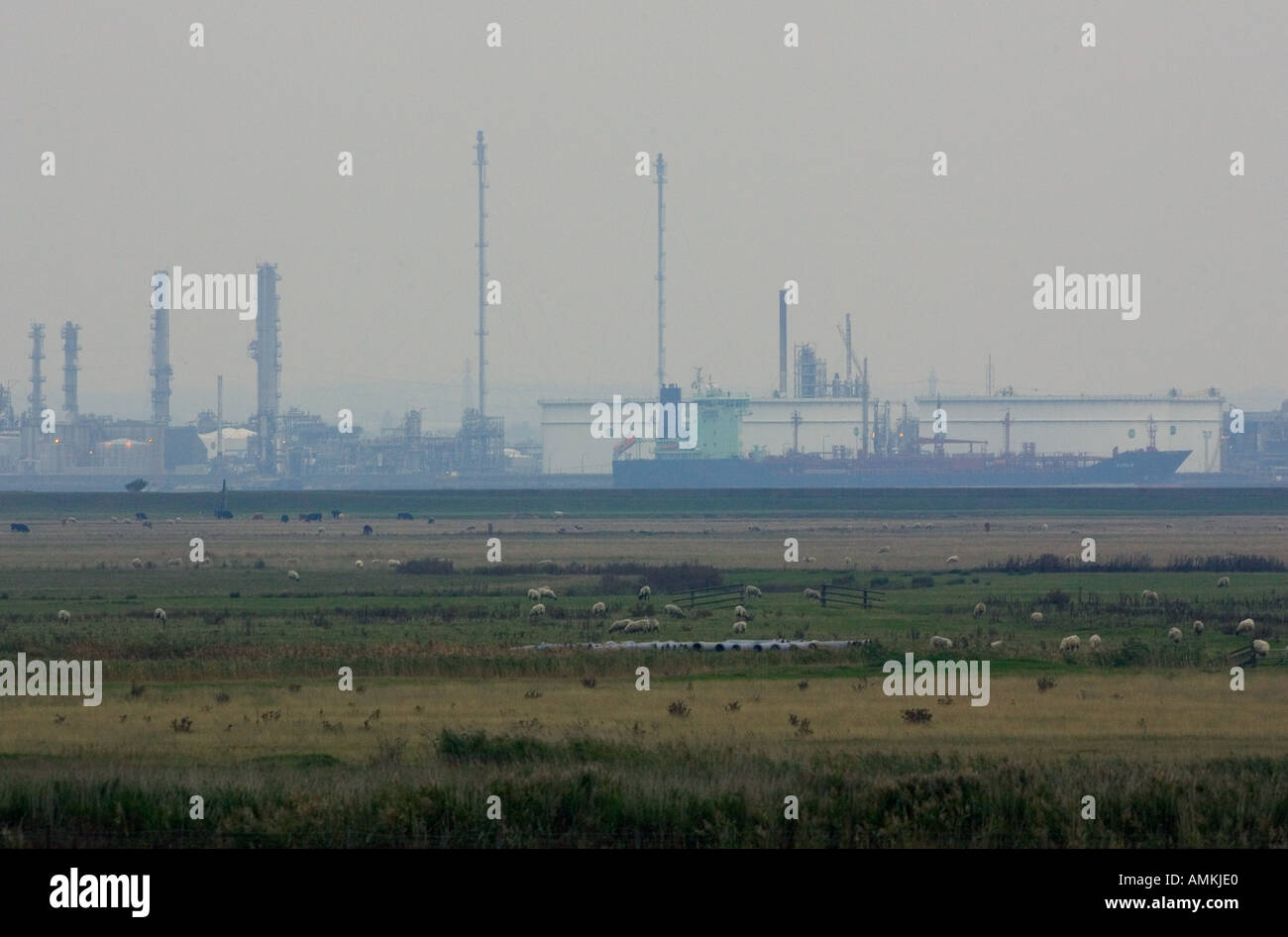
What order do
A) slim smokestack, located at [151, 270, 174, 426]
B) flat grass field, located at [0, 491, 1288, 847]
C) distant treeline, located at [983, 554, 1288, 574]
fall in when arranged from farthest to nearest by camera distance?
slim smokestack, located at [151, 270, 174, 426], distant treeline, located at [983, 554, 1288, 574], flat grass field, located at [0, 491, 1288, 847]

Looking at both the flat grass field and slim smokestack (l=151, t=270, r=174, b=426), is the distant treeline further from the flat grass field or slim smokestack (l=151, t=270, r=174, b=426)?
slim smokestack (l=151, t=270, r=174, b=426)

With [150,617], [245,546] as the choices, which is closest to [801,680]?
[150,617]

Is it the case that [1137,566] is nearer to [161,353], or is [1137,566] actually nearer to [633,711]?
[633,711]

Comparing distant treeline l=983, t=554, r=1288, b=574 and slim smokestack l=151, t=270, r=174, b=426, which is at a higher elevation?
slim smokestack l=151, t=270, r=174, b=426

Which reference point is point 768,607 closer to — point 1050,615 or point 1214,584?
point 1050,615

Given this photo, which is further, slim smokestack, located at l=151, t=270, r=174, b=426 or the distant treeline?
slim smokestack, located at l=151, t=270, r=174, b=426

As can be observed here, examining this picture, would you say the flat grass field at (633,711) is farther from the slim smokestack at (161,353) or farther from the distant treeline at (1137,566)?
the slim smokestack at (161,353)

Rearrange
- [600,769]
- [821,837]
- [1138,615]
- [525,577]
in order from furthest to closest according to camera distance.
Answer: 1. [525,577]
2. [1138,615]
3. [600,769]
4. [821,837]

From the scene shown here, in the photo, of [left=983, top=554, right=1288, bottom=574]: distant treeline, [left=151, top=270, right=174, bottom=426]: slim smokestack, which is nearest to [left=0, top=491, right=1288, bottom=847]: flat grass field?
[left=983, top=554, right=1288, bottom=574]: distant treeline
